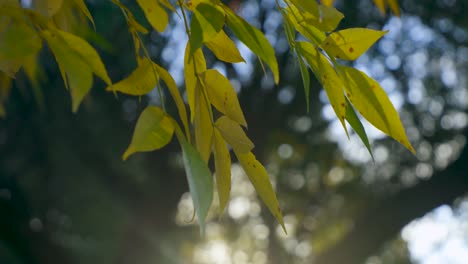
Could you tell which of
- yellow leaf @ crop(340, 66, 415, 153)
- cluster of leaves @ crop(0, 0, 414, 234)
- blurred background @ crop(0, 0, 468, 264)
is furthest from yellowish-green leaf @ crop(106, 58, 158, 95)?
blurred background @ crop(0, 0, 468, 264)

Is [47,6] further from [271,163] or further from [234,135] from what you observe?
[271,163]

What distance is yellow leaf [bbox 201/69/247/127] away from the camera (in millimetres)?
344

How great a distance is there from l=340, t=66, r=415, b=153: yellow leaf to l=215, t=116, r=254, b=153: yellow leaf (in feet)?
0.21

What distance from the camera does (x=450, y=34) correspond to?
111 inches

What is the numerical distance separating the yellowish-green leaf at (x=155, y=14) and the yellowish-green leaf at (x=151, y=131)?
3.0 inches

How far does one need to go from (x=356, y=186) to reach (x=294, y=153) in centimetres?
38

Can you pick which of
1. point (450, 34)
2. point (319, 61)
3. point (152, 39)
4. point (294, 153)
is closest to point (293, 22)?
point (319, 61)

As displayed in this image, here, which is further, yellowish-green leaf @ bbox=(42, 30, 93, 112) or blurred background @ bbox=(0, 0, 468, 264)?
blurred background @ bbox=(0, 0, 468, 264)

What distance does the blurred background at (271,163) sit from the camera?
2.82 m

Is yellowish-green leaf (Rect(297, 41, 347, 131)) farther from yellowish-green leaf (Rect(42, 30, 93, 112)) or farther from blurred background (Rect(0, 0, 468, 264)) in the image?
blurred background (Rect(0, 0, 468, 264))

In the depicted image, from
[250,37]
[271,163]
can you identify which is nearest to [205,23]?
[250,37]

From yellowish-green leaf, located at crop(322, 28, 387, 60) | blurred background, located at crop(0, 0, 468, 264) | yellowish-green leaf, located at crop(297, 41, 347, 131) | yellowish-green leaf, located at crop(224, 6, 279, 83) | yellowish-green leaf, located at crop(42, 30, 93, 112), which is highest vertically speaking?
yellowish-green leaf, located at crop(42, 30, 93, 112)

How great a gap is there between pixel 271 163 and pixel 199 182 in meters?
3.23

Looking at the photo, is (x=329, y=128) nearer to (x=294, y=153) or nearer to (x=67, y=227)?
(x=294, y=153)
